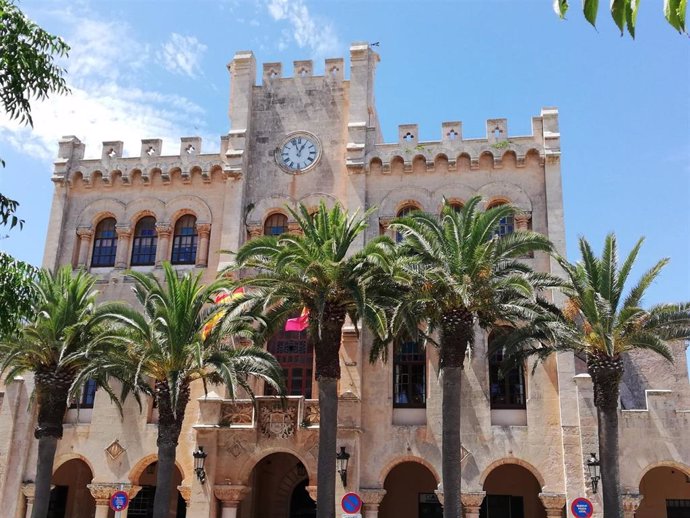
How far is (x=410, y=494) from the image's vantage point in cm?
2806

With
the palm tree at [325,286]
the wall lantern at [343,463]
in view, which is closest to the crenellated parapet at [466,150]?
the palm tree at [325,286]

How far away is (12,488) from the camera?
1072 inches

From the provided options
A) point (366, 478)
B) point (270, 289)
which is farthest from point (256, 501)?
point (270, 289)

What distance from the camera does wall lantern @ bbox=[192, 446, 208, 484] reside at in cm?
2505

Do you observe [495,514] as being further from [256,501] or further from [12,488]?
[12,488]

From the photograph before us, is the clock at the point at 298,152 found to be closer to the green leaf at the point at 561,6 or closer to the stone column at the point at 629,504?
the stone column at the point at 629,504

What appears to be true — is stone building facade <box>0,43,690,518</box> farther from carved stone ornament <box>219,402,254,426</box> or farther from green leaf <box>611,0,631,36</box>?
green leaf <box>611,0,631,36</box>

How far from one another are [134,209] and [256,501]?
41.2ft

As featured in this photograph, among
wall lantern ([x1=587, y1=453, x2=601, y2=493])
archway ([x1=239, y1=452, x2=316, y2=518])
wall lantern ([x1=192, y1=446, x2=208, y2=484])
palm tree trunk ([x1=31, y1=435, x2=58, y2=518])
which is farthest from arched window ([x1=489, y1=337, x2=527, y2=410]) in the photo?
palm tree trunk ([x1=31, y1=435, x2=58, y2=518])

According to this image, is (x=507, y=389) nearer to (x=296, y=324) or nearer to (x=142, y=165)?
(x=296, y=324)

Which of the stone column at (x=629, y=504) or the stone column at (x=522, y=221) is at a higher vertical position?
the stone column at (x=522, y=221)

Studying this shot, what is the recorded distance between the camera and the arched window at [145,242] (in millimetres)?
30297

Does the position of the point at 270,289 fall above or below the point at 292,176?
below

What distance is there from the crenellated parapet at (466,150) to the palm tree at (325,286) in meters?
7.43
